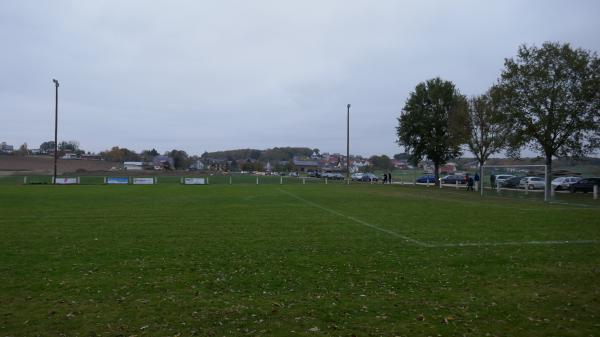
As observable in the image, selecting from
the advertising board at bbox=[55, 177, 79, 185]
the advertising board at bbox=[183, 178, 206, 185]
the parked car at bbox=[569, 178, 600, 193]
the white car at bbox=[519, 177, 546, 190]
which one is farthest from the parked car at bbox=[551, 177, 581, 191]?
the advertising board at bbox=[55, 177, 79, 185]

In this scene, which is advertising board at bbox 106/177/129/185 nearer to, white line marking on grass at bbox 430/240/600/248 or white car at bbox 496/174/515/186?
white car at bbox 496/174/515/186

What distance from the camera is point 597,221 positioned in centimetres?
1616

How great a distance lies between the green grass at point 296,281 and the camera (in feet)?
18.3

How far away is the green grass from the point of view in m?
5.57

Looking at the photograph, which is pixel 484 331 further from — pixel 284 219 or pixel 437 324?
pixel 284 219

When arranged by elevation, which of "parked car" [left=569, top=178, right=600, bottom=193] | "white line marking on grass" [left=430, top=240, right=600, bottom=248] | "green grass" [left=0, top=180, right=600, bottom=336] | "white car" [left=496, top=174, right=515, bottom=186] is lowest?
"green grass" [left=0, top=180, right=600, bottom=336]

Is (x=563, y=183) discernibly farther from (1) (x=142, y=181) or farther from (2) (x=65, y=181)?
(2) (x=65, y=181)

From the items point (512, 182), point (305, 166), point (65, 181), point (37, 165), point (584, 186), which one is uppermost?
point (305, 166)

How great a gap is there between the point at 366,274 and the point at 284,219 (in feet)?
29.7

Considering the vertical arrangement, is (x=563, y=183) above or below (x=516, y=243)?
above

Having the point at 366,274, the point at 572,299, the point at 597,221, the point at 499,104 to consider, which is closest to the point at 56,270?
the point at 366,274

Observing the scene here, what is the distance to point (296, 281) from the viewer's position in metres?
7.61

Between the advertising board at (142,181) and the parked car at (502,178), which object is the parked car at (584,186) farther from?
the advertising board at (142,181)

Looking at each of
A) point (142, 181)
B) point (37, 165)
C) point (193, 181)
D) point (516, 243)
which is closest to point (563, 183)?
point (516, 243)
